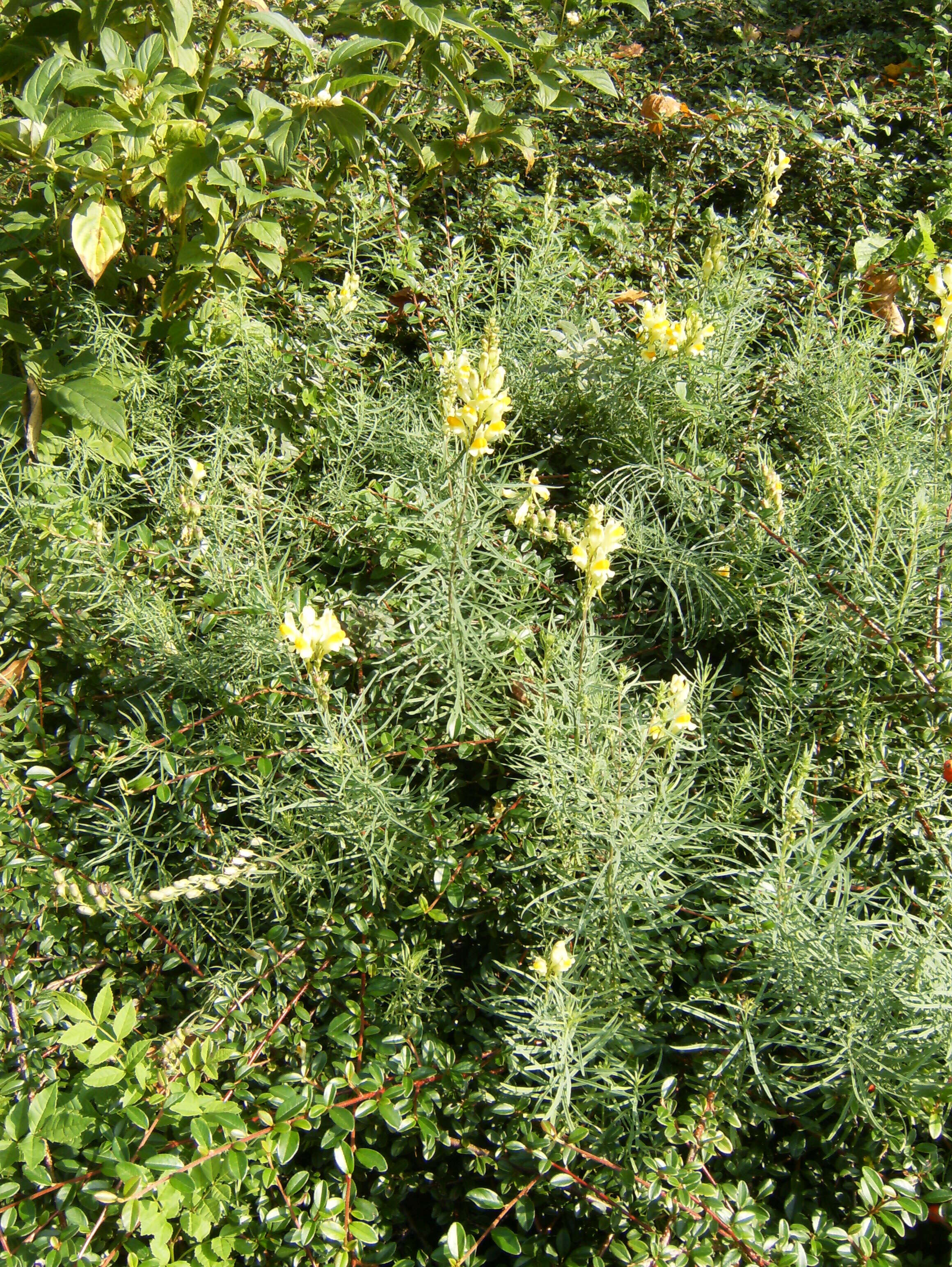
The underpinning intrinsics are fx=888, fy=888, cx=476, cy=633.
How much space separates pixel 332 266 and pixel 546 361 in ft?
3.20

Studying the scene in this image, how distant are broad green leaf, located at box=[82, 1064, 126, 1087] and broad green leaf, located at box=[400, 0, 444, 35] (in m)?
2.36

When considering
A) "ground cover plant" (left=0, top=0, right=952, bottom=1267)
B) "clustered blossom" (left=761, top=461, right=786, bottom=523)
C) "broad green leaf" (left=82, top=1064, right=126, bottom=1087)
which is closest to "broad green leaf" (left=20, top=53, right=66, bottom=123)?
"ground cover plant" (left=0, top=0, right=952, bottom=1267)

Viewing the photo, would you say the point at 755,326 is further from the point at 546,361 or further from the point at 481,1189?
the point at 481,1189

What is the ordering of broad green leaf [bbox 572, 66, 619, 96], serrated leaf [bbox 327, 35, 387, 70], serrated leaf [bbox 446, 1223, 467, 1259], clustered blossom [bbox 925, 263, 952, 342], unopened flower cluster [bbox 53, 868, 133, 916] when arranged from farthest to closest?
1. broad green leaf [bbox 572, 66, 619, 96]
2. serrated leaf [bbox 327, 35, 387, 70]
3. clustered blossom [bbox 925, 263, 952, 342]
4. unopened flower cluster [bbox 53, 868, 133, 916]
5. serrated leaf [bbox 446, 1223, 467, 1259]

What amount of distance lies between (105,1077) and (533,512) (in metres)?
1.42

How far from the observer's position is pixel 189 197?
7.94ft

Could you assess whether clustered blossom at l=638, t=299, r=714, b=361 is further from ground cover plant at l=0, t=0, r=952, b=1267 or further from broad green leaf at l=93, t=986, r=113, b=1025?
broad green leaf at l=93, t=986, r=113, b=1025

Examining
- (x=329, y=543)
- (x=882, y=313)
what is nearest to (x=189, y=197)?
(x=329, y=543)

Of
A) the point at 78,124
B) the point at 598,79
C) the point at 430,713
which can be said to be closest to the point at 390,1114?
the point at 430,713

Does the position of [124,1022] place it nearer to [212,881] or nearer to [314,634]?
[212,881]

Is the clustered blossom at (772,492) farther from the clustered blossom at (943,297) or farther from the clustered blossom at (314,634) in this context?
the clustered blossom at (314,634)

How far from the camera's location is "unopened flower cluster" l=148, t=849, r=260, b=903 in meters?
1.50

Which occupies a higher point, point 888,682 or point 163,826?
point 888,682

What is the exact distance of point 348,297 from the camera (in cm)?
249
